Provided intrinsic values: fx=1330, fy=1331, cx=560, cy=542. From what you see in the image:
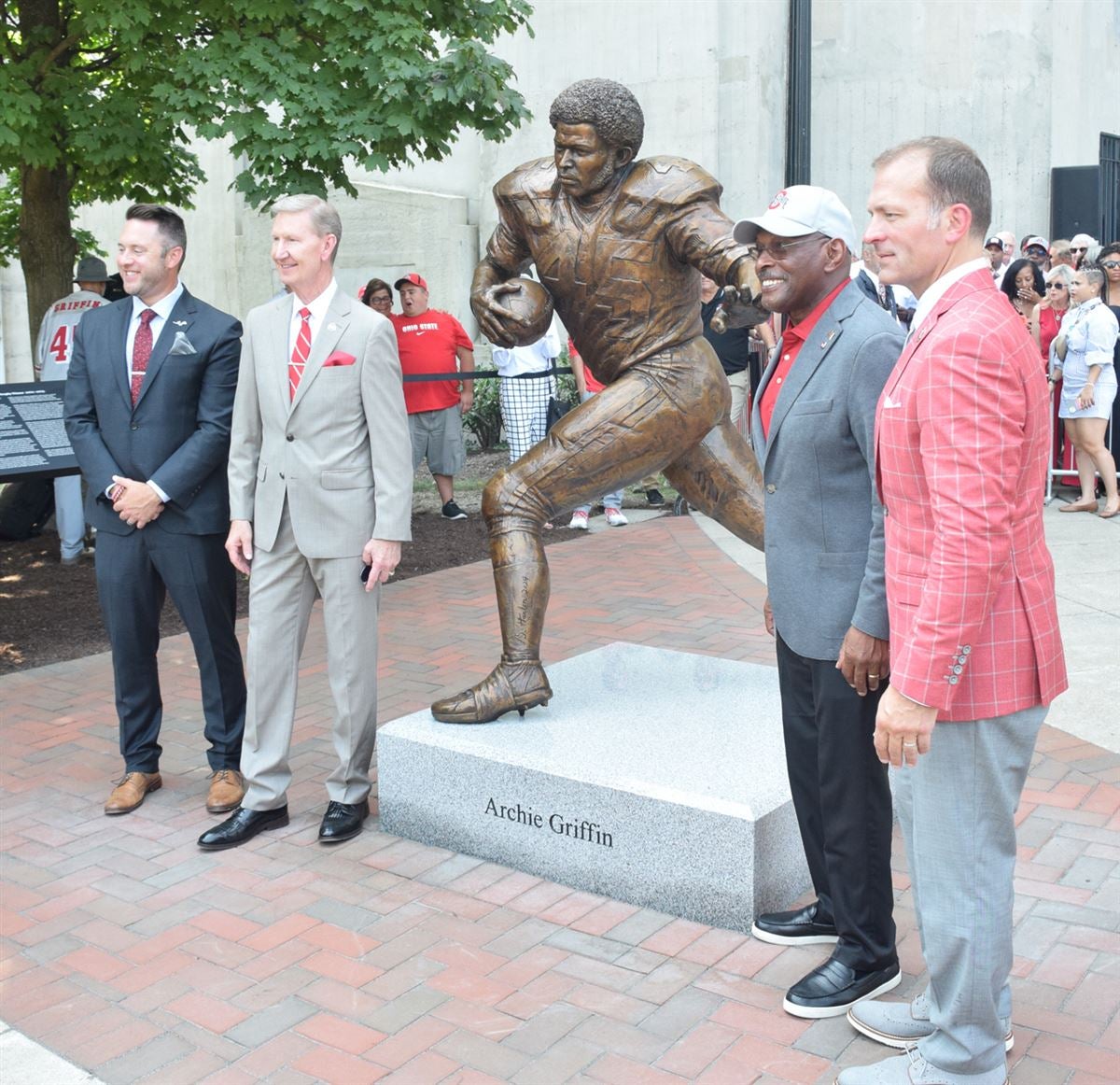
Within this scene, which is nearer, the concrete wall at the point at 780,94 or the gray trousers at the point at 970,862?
the gray trousers at the point at 970,862

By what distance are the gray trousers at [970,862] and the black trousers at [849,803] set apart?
16.5 inches

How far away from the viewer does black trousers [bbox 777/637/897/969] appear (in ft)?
10.5

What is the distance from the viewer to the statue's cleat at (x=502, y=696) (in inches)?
175

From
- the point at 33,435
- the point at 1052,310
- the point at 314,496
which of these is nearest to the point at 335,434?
the point at 314,496

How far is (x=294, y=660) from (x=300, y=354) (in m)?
1.04

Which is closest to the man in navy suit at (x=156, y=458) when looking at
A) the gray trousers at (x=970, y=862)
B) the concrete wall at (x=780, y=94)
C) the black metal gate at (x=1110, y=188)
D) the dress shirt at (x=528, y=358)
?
the gray trousers at (x=970, y=862)

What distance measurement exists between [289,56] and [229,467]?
4.18 metres

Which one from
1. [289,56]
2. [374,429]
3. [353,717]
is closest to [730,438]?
[374,429]

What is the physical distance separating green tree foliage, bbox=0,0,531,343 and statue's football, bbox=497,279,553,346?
12.5ft

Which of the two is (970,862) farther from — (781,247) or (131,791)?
(131,791)

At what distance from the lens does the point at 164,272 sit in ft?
15.7

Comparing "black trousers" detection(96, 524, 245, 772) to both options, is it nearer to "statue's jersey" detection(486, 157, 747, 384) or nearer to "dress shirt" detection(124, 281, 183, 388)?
"dress shirt" detection(124, 281, 183, 388)

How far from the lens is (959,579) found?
2.44 m

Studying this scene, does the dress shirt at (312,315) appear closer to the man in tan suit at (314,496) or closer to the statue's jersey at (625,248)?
the man in tan suit at (314,496)
